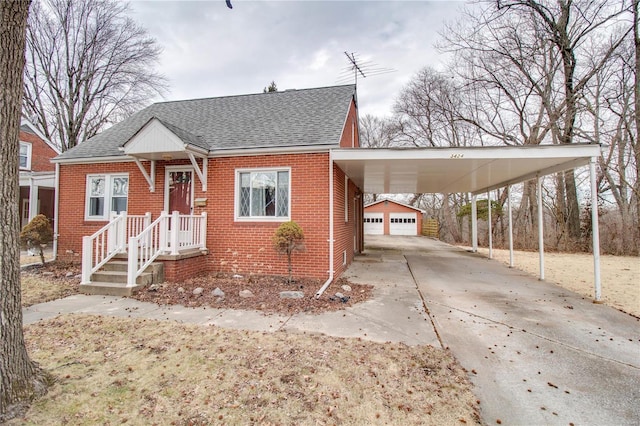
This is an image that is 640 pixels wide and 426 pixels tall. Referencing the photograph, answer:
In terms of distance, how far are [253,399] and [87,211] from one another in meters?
9.56

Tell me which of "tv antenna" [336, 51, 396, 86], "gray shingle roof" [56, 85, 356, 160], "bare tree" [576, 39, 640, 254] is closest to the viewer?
"gray shingle roof" [56, 85, 356, 160]

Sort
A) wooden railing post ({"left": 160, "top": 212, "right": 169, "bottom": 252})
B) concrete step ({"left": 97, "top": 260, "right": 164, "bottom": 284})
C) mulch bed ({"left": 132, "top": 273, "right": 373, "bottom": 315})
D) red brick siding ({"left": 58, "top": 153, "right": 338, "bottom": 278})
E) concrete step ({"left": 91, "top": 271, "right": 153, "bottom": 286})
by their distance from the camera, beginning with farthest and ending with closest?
red brick siding ({"left": 58, "top": 153, "right": 338, "bottom": 278}) → wooden railing post ({"left": 160, "top": 212, "right": 169, "bottom": 252}) → concrete step ({"left": 97, "top": 260, "right": 164, "bottom": 284}) → concrete step ({"left": 91, "top": 271, "right": 153, "bottom": 286}) → mulch bed ({"left": 132, "top": 273, "right": 373, "bottom": 315})

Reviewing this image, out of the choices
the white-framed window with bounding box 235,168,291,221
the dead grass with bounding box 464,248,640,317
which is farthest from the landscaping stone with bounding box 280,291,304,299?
the dead grass with bounding box 464,248,640,317

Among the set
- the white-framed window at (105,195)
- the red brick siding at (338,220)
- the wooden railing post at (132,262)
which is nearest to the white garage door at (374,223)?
the red brick siding at (338,220)

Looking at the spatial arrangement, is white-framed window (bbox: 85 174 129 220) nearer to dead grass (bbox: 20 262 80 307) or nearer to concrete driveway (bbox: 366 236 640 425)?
dead grass (bbox: 20 262 80 307)

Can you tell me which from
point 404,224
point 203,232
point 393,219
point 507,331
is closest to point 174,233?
point 203,232

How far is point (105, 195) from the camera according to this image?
30.6 feet

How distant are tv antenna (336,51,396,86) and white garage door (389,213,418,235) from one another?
2273 cm

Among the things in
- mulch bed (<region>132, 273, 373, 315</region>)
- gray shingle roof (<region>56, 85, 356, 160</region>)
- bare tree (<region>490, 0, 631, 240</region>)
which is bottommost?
mulch bed (<region>132, 273, 373, 315</region>)

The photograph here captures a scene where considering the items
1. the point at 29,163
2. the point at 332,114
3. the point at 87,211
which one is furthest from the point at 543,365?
the point at 29,163

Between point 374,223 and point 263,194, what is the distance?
26737mm

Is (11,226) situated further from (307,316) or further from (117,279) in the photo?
(117,279)

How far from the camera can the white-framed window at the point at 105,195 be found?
9242 millimetres

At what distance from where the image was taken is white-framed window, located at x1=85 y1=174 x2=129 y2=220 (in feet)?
30.3
